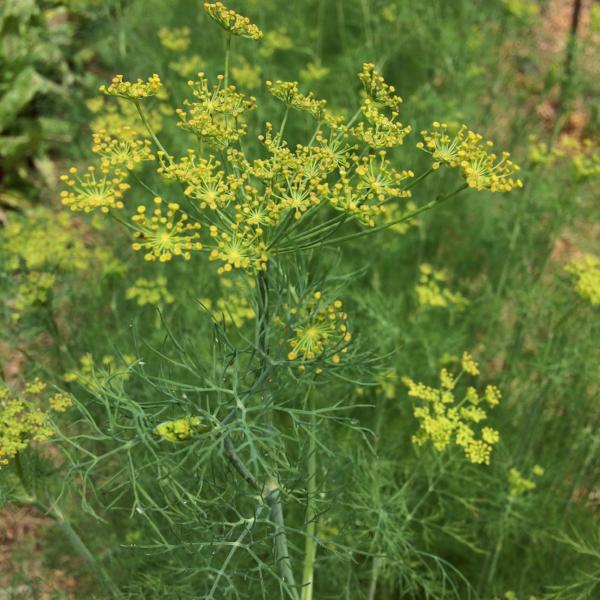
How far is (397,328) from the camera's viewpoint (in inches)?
114

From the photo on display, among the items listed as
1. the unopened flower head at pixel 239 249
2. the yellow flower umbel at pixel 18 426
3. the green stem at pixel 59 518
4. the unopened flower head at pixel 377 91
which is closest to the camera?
the unopened flower head at pixel 239 249

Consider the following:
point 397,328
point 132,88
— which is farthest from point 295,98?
point 397,328

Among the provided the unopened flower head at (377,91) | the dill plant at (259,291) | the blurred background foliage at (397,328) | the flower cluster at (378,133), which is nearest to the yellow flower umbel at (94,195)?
the dill plant at (259,291)

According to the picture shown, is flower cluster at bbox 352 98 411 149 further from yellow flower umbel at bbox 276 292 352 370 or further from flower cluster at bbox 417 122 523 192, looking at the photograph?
yellow flower umbel at bbox 276 292 352 370

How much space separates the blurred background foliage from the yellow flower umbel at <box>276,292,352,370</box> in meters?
→ 0.21

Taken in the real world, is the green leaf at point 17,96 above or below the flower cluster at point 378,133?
below

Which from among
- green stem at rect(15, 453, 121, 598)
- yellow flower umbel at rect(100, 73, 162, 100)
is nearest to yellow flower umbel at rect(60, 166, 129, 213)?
yellow flower umbel at rect(100, 73, 162, 100)

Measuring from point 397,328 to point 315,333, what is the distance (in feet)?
3.68

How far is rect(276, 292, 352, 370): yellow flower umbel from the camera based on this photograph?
1.79 meters

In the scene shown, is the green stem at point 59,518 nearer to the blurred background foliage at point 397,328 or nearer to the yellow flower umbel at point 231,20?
the blurred background foliage at point 397,328

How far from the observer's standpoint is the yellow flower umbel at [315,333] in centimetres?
179

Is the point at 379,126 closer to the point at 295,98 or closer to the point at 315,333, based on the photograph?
the point at 295,98

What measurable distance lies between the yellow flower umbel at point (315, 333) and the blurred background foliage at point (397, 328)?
0.69ft

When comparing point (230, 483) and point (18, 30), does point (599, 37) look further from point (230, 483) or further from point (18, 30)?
point (230, 483)
